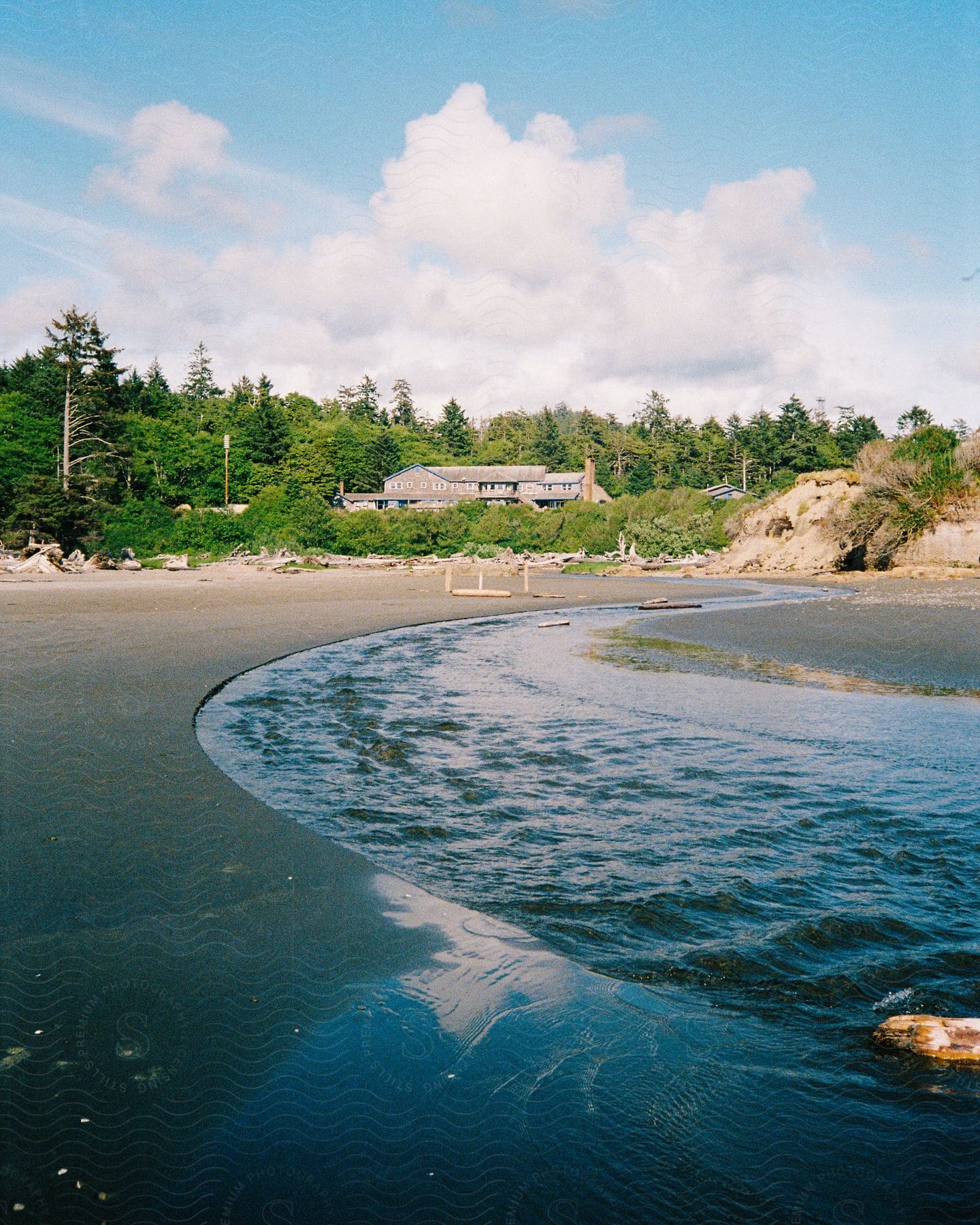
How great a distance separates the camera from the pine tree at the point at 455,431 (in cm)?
13600

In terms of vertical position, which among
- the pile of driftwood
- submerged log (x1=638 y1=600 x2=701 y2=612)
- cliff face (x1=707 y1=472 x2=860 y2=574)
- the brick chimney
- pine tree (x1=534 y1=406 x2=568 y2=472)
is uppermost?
pine tree (x1=534 y1=406 x2=568 y2=472)

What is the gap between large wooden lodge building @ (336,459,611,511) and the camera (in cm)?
10988

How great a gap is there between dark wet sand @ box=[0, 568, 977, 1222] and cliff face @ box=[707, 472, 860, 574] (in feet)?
181

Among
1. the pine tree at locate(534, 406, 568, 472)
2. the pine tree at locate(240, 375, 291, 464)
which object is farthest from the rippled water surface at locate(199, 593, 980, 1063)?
the pine tree at locate(534, 406, 568, 472)

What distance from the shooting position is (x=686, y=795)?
8.02 m

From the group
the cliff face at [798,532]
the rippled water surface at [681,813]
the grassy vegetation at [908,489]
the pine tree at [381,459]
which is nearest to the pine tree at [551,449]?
the pine tree at [381,459]

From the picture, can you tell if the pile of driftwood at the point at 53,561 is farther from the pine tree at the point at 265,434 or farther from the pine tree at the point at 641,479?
the pine tree at the point at 641,479

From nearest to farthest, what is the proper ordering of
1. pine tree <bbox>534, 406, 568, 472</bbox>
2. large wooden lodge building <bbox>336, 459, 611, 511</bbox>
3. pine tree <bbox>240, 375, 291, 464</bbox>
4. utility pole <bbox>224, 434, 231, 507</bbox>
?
utility pole <bbox>224, 434, 231, 507</bbox>, pine tree <bbox>240, 375, 291, 464</bbox>, large wooden lodge building <bbox>336, 459, 611, 511</bbox>, pine tree <bbox>534, 406, 568, 472</bbox>

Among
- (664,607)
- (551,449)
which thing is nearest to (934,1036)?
(664,607)

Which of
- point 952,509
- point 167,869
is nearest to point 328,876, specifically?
point 167,869

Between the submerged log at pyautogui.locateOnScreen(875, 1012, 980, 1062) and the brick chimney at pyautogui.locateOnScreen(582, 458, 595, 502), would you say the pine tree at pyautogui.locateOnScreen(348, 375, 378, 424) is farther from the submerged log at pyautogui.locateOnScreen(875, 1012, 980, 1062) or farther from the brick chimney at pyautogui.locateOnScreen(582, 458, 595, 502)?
the submerged log at pyautogui.locateOnScreen(875, 1012, 980, 1062)

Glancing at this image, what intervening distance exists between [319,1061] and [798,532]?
62449 millimetres

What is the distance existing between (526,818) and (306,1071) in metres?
3.99

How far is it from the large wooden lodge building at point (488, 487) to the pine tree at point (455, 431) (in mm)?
18806
